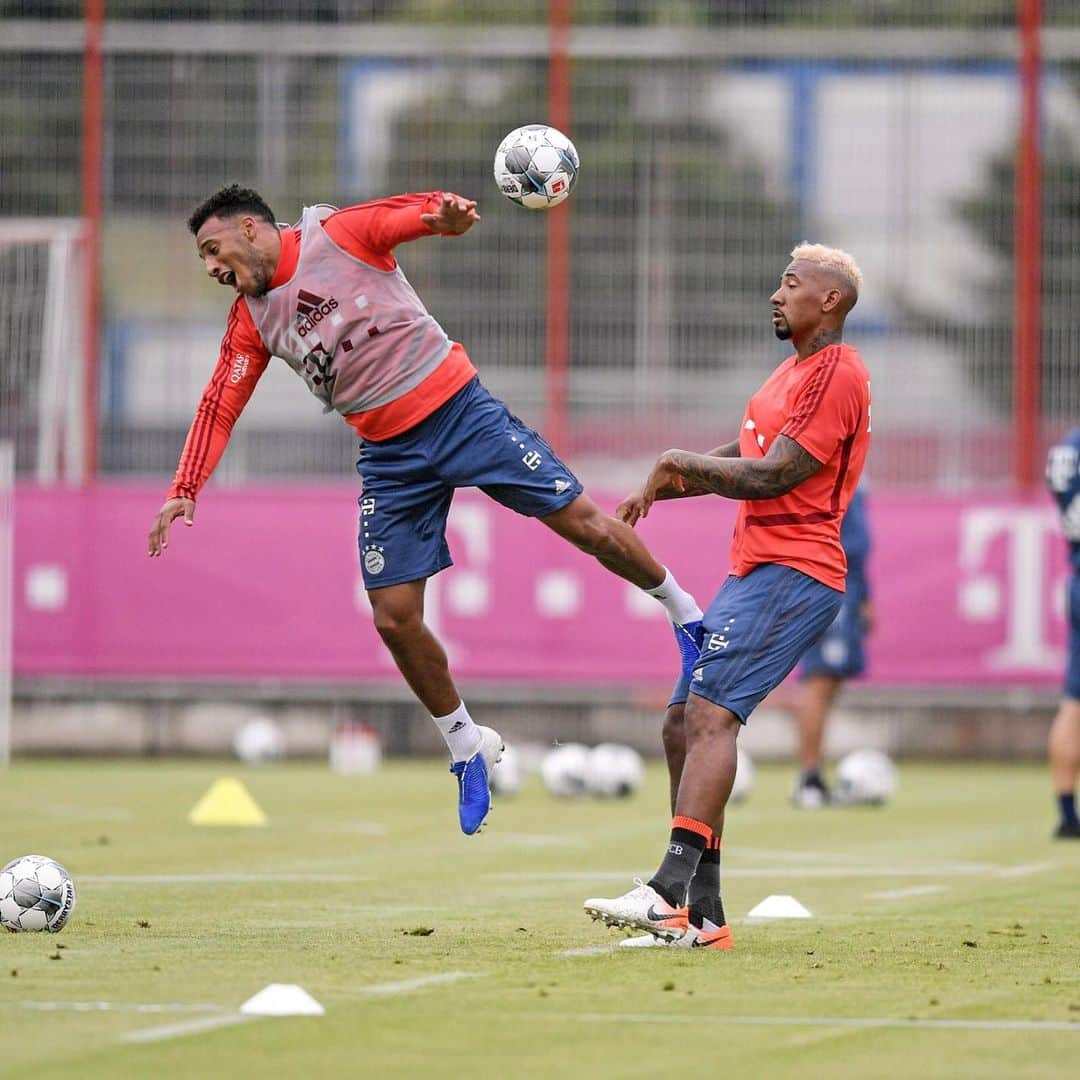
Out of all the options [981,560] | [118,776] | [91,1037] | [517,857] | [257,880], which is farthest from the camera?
A: [981,560]

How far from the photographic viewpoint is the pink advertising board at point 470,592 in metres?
21.8

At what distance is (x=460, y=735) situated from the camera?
1015 cm

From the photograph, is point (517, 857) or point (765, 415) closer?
point (765, 415)

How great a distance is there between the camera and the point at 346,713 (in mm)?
22625

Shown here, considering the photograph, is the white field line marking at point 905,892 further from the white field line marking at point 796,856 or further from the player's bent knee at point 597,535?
the player's bent knee at point 597,535

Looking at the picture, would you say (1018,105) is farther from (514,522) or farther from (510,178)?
(510,178)

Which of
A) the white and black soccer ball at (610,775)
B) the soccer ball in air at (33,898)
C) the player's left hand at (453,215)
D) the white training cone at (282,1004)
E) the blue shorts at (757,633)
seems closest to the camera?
the white training cone at (282,1004)

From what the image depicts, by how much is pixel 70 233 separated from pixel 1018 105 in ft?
28.9

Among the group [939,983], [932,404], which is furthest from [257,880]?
[932,404]

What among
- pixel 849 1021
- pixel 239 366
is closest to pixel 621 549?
pixel 239 366

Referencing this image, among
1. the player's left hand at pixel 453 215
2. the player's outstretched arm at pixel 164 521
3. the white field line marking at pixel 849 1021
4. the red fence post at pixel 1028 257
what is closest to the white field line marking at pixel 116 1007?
the white field line marking at pixel 849 1021

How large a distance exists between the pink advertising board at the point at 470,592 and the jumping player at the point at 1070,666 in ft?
23.7

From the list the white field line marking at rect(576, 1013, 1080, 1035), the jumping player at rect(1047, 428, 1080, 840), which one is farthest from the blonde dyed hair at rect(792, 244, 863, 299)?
the jumping player at rect(1047, 428, 1080, 840)

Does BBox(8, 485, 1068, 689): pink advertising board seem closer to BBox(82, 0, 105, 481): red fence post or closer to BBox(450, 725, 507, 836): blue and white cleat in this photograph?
BBox(82, 0, 105, 481): red fence post
